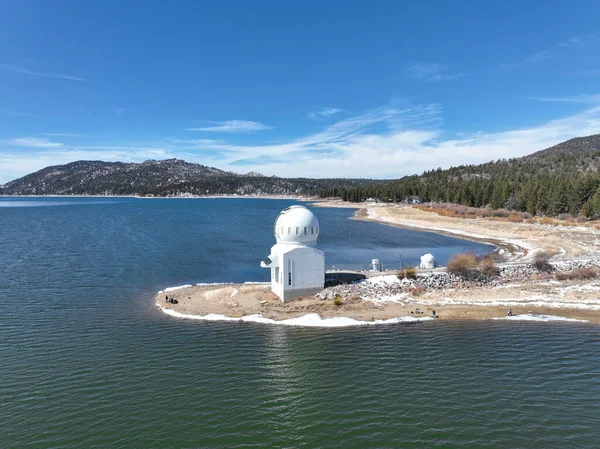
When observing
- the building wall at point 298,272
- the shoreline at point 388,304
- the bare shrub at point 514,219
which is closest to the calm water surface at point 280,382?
the shoreline at point 388,304

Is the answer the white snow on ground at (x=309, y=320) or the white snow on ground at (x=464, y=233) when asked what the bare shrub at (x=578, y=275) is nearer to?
the white snow on ground at (x=464, y=233)

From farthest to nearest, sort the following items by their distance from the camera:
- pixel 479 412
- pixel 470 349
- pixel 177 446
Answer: pixel 470 349
pixel 479 412
pixel 177 446

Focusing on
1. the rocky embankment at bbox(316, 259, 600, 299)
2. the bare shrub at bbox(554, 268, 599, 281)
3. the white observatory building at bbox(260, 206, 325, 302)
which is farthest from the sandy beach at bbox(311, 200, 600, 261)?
the white observatory building at bbox(260, 206, 325, 302)

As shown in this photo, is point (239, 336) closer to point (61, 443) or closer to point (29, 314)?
point (61, 443)

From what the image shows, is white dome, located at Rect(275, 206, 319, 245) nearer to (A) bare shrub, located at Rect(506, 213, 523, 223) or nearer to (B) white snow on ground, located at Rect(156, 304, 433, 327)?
(B) white snow on ground, located at Rect(156, 304, 433, 327)

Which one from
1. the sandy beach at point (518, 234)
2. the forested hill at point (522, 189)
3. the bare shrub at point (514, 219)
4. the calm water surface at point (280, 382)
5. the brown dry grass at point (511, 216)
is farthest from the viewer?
the forested hill at point (522, 189)

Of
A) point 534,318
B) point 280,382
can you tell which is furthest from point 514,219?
point 280,382

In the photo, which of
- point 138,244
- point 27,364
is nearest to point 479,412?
point 27,364
